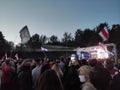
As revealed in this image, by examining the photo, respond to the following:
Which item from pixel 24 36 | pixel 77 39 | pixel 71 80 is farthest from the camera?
pixel 77 39

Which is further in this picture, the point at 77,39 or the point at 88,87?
the point at 77,39

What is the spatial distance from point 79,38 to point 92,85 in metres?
145

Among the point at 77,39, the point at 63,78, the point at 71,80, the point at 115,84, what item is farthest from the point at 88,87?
the point at 77,39

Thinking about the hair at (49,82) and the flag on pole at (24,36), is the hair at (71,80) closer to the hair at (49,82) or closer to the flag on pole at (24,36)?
the hair at (49,82)

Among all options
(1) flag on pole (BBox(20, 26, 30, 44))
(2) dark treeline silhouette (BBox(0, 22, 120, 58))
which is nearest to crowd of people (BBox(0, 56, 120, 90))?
(1) flag on pole (BBox(20, 26, 30, 44))

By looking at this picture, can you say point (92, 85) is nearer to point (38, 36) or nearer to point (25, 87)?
point (25, 87)

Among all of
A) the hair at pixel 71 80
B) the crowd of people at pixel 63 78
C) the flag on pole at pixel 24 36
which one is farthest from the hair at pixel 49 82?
the flag on pole at pixel 24 36

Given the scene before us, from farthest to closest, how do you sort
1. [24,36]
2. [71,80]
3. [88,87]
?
[24,36], [71,80], [88,87]

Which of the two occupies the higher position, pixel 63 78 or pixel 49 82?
pixel 49 82

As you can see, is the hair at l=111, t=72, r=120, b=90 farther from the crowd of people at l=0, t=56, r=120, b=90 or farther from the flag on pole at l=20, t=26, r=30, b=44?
the flag on pole at l=20, t=26, r=30, b=44

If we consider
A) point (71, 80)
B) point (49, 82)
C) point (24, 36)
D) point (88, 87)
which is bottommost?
point (71, 80)

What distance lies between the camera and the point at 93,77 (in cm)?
530

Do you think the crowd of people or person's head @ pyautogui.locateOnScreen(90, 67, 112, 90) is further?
person's head @ pyautogui.locateOnScreen(90, 67, 112, 90)

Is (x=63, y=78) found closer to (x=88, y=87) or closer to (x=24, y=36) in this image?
(x=88, y=87)
